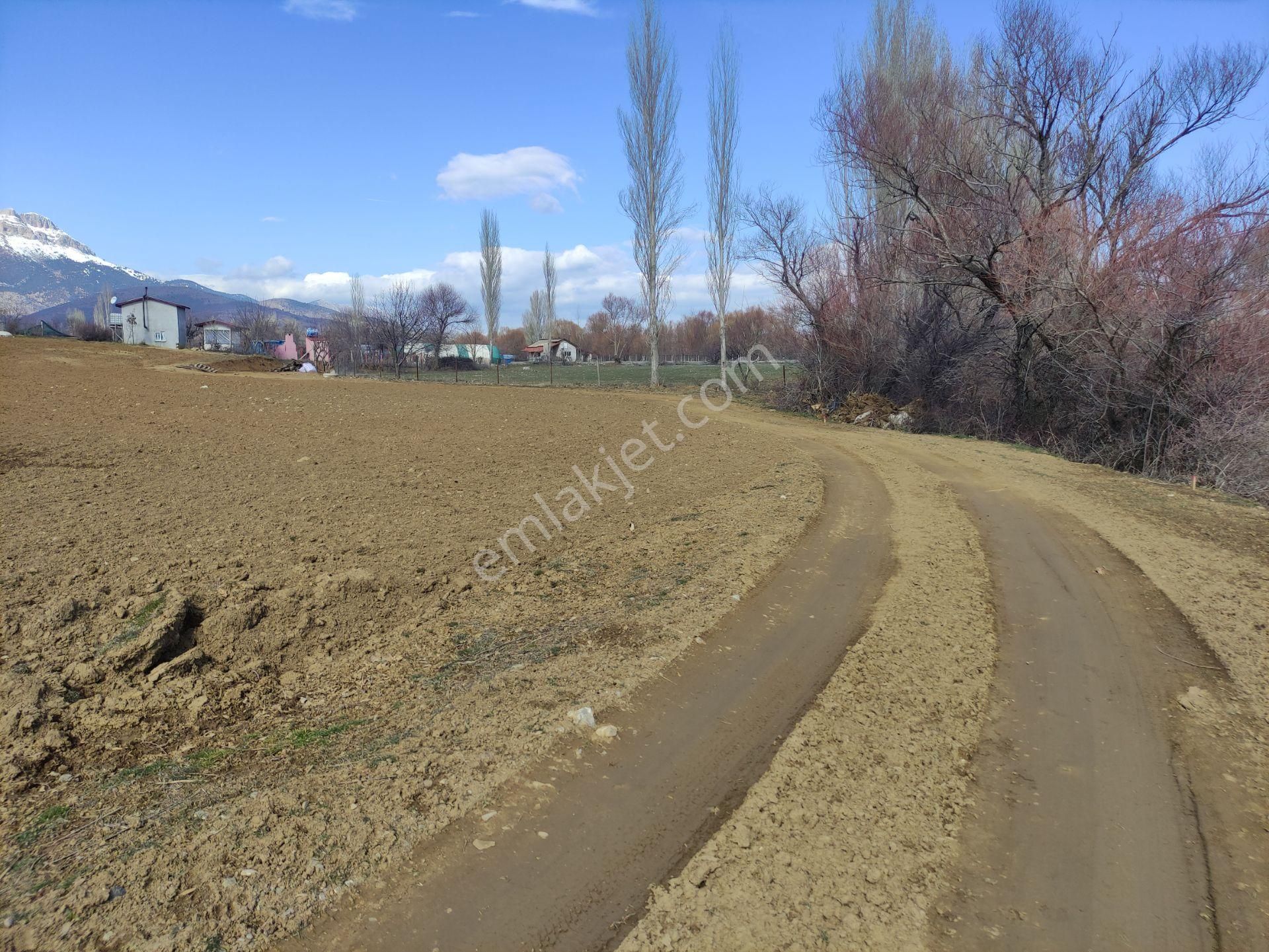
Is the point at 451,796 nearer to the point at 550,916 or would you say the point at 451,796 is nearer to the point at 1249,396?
the point at 550,916

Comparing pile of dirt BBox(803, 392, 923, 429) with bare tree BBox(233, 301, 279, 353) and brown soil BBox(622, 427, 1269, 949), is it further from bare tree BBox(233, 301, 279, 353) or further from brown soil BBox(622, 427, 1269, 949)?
bare tree BBox(233, 301, 279, 353)

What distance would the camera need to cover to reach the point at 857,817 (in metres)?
2.70

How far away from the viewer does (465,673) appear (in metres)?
3.95

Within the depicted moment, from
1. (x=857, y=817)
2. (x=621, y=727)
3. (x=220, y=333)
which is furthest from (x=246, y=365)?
(x=220, y=333)

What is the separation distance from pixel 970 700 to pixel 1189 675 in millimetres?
1543

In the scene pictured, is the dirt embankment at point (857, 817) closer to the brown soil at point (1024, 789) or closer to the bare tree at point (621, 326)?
the brown soil at point (1024, 789)

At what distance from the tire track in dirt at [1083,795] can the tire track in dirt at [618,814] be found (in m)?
0.92

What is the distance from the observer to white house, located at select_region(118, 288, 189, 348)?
178ft

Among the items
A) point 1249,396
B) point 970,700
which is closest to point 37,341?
point 970,700

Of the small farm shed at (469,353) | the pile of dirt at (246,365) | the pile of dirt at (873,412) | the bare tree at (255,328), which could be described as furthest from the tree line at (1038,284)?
the bare tree at (255,328)

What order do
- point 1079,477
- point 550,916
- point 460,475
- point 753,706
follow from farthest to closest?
point 1079,477, point 460,475, point 753,706, point 550,916

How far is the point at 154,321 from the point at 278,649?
65.9 m

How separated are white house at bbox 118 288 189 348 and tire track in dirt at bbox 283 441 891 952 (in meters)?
64.0

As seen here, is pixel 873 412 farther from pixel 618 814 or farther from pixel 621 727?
pixel 618 814
